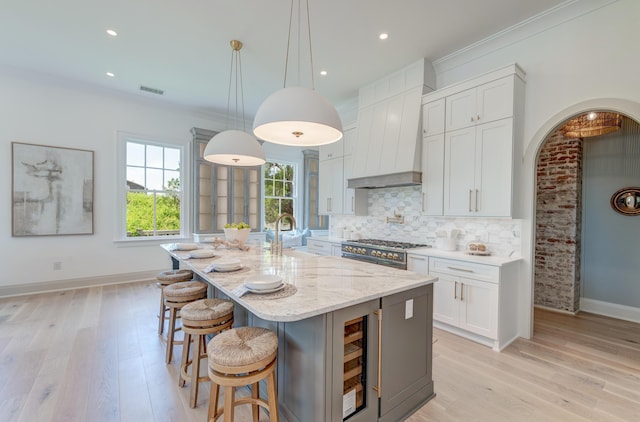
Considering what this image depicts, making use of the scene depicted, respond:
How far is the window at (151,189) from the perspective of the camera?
5141mm

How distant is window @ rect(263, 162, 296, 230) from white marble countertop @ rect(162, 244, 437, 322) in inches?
152

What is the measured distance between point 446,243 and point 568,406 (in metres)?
1.85

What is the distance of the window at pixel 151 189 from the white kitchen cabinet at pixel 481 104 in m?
4.93

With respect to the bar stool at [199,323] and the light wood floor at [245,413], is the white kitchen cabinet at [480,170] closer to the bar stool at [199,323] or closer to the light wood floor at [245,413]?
the light wood floor at [245,413]

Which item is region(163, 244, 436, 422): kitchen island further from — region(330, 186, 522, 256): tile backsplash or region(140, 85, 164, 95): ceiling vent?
region(140, 85, 164, 95): ceiling vent

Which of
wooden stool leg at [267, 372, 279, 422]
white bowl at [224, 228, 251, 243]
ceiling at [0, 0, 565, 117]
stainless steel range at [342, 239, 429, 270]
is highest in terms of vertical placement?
ceiling at [0, 0, 565, 117]

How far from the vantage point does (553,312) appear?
3.79m

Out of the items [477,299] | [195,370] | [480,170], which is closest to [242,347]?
[195,370]

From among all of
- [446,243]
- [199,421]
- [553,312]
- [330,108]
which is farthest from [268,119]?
[553,312]

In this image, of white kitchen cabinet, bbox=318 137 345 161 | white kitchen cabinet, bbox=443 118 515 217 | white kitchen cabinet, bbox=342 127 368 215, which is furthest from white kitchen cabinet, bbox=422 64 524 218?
white kitchen cabinet, bbox=318 137 345 161

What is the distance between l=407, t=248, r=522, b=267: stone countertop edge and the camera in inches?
112

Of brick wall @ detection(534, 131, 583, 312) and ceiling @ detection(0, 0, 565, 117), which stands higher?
ceiling @ detection(0, 0, 565, 117)

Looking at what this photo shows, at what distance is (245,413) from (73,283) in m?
4.44

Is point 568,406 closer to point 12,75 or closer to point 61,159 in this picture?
point 61,159
